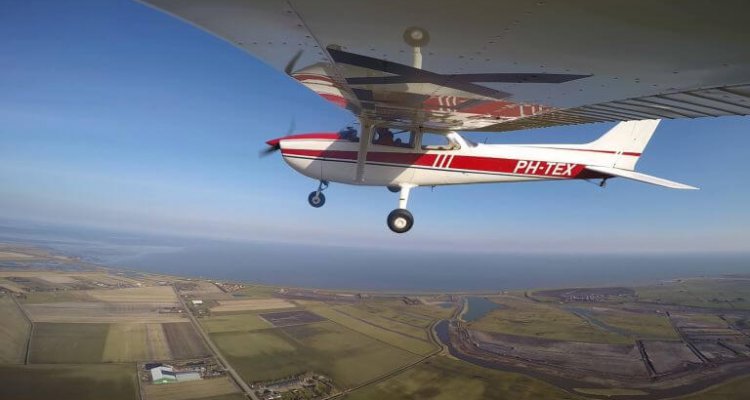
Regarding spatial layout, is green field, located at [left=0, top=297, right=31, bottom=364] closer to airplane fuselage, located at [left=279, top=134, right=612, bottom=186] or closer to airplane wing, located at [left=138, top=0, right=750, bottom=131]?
airplane fuselage, located at [left=279, top=134, right=612, bottom=186]

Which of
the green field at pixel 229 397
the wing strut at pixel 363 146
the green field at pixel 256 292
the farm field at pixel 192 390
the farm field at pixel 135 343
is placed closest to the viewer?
the wing strut at pixel 363 146

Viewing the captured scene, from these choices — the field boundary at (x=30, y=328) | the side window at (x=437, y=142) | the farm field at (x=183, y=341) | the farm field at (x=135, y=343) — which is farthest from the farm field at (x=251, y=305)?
the side window at (x=437, y=142)

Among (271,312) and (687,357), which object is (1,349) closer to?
(271,312)

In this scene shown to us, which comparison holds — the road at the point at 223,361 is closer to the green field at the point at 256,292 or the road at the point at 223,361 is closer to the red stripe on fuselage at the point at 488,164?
the green field at the point at 256,292

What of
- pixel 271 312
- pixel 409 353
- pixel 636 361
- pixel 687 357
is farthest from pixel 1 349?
pixel 687 357

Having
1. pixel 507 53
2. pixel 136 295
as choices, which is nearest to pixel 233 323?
pixel 136 295

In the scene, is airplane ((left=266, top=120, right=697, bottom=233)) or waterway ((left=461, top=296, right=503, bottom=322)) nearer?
airplane ((left=266, top=120, right=697, bottom=233))

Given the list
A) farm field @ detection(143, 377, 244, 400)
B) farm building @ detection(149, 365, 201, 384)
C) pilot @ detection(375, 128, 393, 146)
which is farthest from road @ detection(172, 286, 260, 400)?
pilot @ detection(375, 128, 393, 146)
